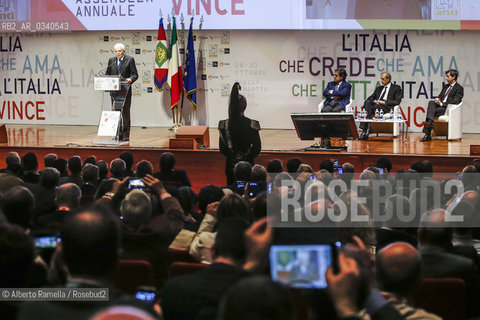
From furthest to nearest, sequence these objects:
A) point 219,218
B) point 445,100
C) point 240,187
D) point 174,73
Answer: point 174,73 < point 445,100 < point 240,187 < point 219,218

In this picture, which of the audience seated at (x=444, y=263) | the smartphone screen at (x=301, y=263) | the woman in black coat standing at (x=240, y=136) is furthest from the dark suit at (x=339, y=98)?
the smartphone screen at (x=301, y=263)

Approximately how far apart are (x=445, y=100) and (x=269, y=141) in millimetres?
2691

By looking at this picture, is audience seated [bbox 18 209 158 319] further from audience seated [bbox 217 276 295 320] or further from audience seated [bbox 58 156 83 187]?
audience seated [bbox 58 156 83 187]

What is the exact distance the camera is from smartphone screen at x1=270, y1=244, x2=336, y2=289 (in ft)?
7.96

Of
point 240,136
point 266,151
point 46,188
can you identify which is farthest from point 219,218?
point 266,151

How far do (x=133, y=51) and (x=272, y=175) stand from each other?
748cm

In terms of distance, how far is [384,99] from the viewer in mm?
10562

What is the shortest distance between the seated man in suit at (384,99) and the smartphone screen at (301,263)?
26.4 feet

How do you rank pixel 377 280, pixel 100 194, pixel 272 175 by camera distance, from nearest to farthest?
pixel 377 280
pixel 100 194
pixel 272 175

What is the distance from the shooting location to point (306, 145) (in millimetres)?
9617

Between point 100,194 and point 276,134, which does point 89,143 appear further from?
point 100,194

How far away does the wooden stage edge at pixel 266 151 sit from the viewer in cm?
823

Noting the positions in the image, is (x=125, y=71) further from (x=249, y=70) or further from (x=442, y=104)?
(x=442, y=104)

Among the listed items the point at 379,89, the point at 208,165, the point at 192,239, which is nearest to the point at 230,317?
the point at 192,239
